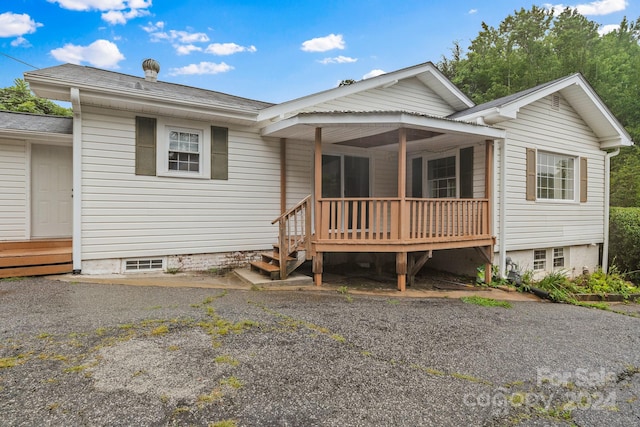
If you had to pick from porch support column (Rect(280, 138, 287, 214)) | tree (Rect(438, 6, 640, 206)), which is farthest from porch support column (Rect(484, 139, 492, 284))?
tree (Rect(438, 6, 640, 206))

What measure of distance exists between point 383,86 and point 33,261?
7.92 metres

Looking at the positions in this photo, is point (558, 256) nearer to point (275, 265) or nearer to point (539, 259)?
point (539, 259)


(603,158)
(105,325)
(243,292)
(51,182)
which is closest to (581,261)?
(603,158)

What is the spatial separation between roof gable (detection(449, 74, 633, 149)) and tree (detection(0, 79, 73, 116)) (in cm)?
2147

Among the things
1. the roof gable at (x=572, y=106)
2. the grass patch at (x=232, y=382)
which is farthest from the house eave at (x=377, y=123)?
the grass patch at (x=232, y=382)

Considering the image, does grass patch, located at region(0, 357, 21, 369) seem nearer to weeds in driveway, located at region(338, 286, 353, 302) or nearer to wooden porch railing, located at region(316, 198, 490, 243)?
weeds in driveway, located at region(338, 286, 353, 302)

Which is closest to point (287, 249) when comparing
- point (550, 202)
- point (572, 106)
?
point (550, 202)

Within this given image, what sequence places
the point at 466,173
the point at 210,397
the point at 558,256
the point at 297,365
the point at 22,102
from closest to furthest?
the point at 210,397 → the point at 297,365 → the point at 466,173 → the point at 558,256 → the point at 22,102

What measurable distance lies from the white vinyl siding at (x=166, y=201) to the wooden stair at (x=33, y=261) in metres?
0.38

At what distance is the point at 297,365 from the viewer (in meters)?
2.81

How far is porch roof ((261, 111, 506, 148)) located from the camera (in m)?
5.70

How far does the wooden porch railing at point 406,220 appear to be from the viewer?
594 cm

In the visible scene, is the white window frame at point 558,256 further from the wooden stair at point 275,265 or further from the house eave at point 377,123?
the wooden stair at point 275,265

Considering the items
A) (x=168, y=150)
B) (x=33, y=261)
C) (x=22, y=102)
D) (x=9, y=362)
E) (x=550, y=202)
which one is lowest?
(x=9, y=362)
